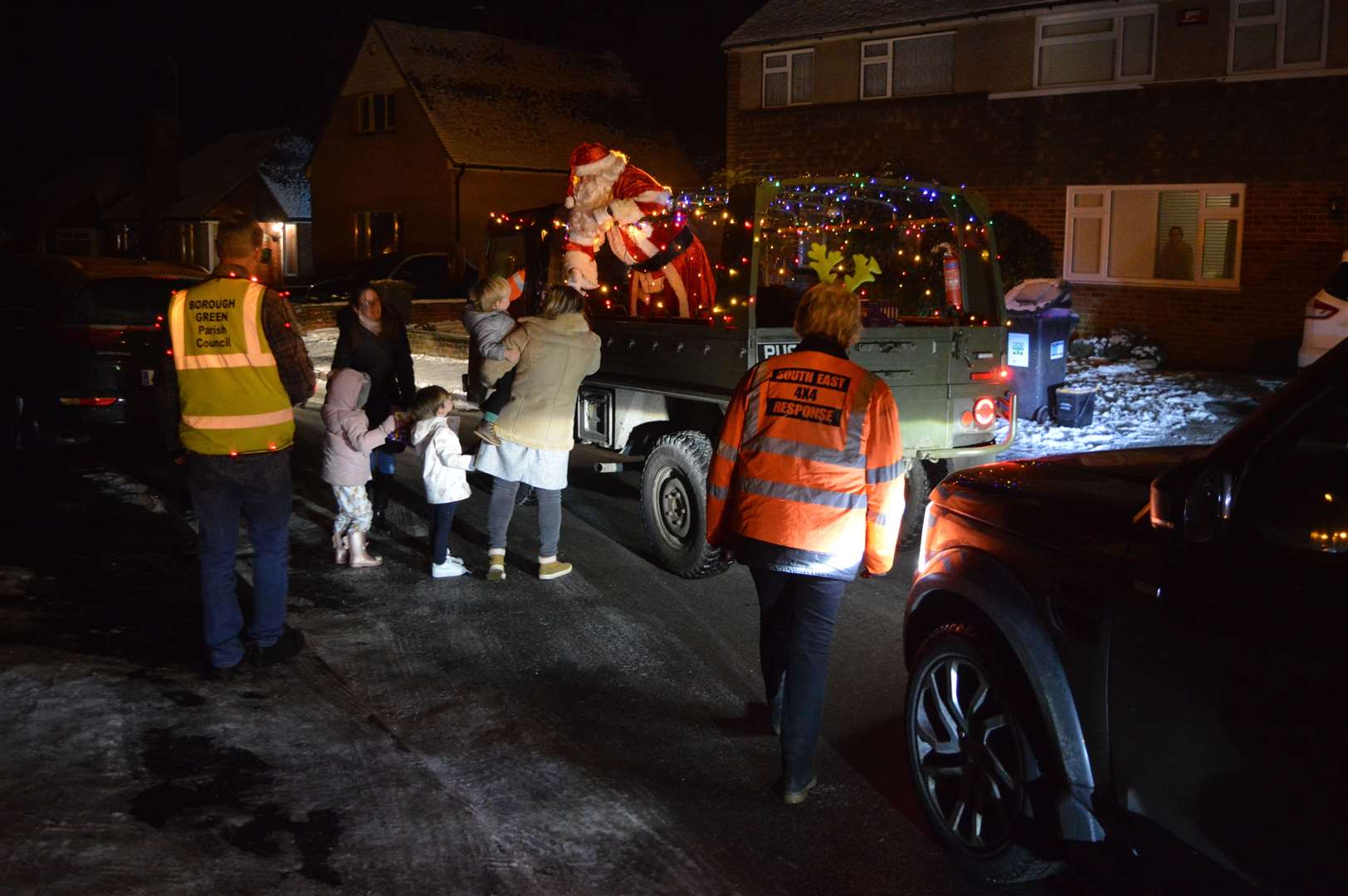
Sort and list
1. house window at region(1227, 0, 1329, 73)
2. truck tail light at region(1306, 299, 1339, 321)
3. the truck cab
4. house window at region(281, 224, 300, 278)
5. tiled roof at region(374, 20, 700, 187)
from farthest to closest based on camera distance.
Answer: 1. house window at region(281, 224, 300, 278)
2. tiled roof at region(374, 20, 700, 187)
3. house window at region(1227, 0, 1329, 73)
4. truck tail light at region(1306, 299, 1339, 321)
5. the truck cab

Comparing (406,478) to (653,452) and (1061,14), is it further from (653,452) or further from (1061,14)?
(1061,14)

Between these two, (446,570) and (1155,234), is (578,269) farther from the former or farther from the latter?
(1155,234)

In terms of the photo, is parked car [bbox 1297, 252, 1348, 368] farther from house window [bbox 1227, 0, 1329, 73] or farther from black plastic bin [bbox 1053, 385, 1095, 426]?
house window [bbox 1227, 0, 1329, 73]

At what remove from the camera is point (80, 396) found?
1053cm

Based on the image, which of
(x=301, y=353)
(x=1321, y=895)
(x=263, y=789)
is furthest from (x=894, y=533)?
(x=301, y=353)

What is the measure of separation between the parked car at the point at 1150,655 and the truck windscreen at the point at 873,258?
339 cm

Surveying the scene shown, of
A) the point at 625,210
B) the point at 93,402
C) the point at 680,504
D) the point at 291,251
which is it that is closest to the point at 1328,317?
the point at 625,210

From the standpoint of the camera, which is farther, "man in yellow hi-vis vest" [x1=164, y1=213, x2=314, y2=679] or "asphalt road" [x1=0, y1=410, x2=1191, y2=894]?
"man in yellow hi-vis vest" [x1=164, y1=213, x2=314, y2=679]

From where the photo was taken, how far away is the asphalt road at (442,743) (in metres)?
3.82

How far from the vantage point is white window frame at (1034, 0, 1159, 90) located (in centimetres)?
1808

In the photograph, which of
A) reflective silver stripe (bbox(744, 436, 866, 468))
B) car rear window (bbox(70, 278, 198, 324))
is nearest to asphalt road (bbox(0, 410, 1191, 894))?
reflective silver stripe (bbox(744, 436, 866, 468))

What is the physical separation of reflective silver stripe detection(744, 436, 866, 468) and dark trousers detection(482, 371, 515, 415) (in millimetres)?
3025

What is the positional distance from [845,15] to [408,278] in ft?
39.0

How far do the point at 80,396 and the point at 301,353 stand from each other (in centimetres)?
615
